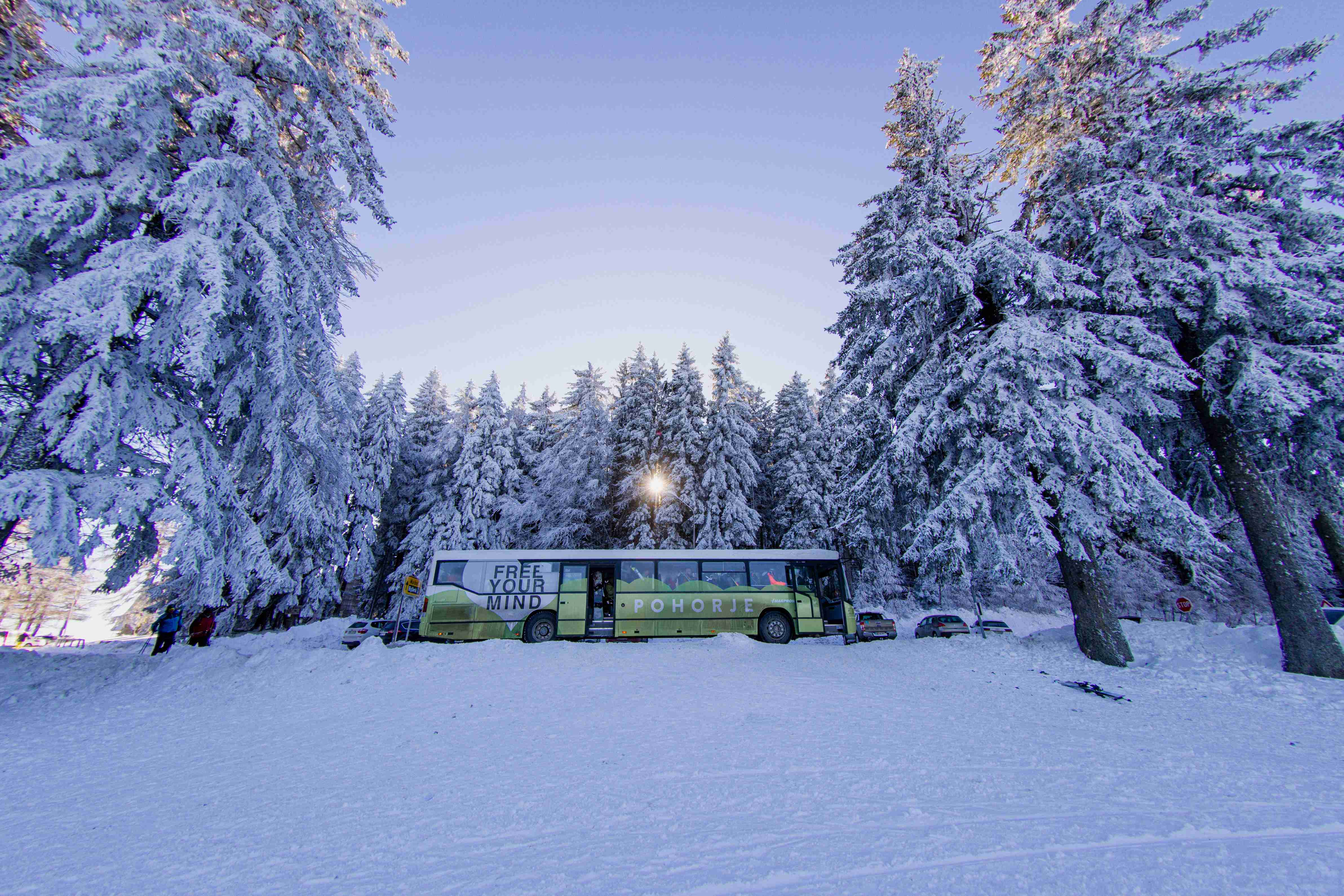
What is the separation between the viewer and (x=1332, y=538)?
1203 cm

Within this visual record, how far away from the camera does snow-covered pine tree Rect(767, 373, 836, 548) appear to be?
27.6m

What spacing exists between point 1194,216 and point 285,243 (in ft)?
56.9

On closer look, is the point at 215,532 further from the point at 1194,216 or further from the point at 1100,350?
the point at 1194,216

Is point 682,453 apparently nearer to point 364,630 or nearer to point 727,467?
point 727,467

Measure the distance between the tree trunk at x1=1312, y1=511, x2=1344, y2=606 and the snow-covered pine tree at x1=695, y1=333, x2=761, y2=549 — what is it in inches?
656

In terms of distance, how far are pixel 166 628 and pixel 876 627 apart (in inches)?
847

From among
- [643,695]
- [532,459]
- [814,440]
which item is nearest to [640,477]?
[532,459]

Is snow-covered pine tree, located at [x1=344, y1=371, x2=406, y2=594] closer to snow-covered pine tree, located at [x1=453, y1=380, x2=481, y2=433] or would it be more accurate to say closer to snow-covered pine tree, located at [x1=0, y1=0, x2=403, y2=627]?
snow-covered pine tree, located at [x1=453, y1=380, x2=481, y2=433]

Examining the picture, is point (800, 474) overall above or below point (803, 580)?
above

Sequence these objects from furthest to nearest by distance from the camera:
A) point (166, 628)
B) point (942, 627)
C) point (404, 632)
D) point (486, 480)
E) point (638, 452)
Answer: point (486, 480) → point (638, 452) → point (942, 627) → point (404, 632) → point (166, 628)

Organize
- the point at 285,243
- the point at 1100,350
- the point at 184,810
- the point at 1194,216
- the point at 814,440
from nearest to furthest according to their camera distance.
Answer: the point at 184,810 → the point at 285,243 → the point at 1100,350 → the point at 1194,216 → the point at 814,440

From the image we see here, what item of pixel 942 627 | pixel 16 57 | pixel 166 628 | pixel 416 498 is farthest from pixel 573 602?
pixel 416 498

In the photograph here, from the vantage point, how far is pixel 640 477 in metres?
25.9

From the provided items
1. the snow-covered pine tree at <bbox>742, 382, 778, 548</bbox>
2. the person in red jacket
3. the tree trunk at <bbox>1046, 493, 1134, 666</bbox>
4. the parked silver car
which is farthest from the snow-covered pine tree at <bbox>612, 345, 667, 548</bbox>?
the tree trunk at <bbox>1046, 493, 1134, 666</bbox>
